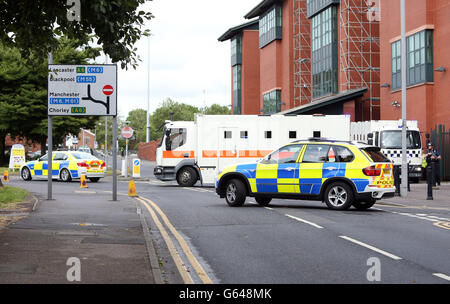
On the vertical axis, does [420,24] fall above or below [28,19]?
above

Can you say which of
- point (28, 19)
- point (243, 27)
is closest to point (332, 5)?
point (243, 27)

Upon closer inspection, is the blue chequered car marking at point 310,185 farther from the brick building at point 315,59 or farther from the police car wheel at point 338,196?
the brick building at point 315,59

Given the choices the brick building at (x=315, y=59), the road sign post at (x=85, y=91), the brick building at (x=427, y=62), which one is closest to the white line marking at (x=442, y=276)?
the road sign post at (x=85, y=91)

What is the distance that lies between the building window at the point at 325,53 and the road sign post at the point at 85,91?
33186mm

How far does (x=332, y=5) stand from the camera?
157 feet

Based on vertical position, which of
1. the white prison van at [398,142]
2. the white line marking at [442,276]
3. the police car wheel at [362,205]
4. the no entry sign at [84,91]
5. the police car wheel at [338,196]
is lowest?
the white line marking at [442,276]

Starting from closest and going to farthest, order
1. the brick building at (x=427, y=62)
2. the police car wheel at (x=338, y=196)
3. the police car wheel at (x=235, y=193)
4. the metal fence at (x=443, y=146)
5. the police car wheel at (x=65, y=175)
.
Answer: the police car wheel at (x=338, y=196)
the police car wheel at (x=235, y=193)
the police car wheel at (x=65, y=175)
the metal fence at (x=443, y=146)
the brick building at (x=427, y=62)

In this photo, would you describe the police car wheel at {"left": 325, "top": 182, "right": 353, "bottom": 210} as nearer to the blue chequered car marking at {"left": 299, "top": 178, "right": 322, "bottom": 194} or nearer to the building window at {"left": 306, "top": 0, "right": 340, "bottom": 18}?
the blue chequered car marking at {"left": 299, "top": 178, "right": 322, "bottom": 194}

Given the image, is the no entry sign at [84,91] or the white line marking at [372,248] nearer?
the white line marking at [372,248]

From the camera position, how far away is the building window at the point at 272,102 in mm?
59562

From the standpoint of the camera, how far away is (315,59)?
52.4 metres

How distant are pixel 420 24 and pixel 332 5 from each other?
14319 millimetres

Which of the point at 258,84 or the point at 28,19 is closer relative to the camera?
the point at 28,19
